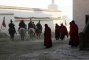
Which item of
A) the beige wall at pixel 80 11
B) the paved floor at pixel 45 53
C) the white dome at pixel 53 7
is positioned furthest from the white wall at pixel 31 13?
the paved floor at pixel 45 53

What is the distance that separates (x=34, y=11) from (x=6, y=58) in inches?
787

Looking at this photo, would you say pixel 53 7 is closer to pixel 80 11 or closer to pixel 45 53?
pixel 80 11

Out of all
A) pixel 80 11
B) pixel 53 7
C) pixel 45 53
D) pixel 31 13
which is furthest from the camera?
pixel 53 7

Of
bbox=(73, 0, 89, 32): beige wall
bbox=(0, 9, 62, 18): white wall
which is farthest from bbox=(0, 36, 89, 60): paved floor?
bbox=(0, 9, 62, 18): white wall

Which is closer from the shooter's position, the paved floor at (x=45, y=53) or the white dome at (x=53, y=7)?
the paved floor at (x=45, y=53)

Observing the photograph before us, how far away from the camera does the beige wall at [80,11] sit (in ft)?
69.3

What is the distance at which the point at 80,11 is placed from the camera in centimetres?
2155

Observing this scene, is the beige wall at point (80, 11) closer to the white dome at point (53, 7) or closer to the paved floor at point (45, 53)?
the paved floor at point (45, 53)

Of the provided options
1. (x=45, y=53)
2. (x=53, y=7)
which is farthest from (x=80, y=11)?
(x=53, y=7)

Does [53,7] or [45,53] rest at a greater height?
[53,7]

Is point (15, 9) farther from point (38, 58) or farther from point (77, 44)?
point (38, 58)

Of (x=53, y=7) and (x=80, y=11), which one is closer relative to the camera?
(x=80, y=11)

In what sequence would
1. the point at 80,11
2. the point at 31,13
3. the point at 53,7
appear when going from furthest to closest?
the point at 53,7 < the point at 31,13 < the point at 80,11


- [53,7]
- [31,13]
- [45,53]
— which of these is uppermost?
[53,7]
